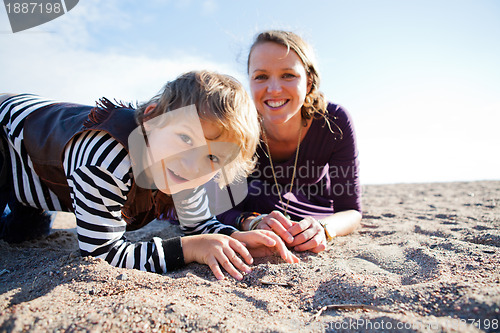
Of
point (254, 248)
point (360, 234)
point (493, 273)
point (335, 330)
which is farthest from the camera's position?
point (360, 234)

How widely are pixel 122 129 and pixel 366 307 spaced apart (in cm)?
138

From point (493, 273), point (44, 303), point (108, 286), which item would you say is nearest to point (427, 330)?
point (493, 273)

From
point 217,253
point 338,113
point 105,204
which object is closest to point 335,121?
point 338,113

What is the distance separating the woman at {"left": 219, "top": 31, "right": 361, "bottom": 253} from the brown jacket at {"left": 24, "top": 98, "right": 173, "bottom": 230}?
75 cm

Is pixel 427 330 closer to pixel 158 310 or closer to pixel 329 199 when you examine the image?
pixel 158 310

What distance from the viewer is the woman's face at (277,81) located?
8.36 feet

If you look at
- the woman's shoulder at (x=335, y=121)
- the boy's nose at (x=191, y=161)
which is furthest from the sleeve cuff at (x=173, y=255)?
the woman's shoulder at (x=335, y=121)

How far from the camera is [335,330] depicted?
3.48ft

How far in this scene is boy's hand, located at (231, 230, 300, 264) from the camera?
5.73ft

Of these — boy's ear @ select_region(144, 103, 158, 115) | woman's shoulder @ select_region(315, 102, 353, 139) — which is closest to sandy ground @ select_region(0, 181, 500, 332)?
boy's ear @ select_region(144, 103, 158, 115)

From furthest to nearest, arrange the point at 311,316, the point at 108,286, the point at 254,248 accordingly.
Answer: the point at 254,248 → the point at 108,286 → the point at 311,316

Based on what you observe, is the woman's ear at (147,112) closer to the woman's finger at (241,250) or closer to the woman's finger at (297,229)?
the woman's finger at (241,250)

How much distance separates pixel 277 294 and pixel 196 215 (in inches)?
39.5

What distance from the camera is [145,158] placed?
5.48 ft
